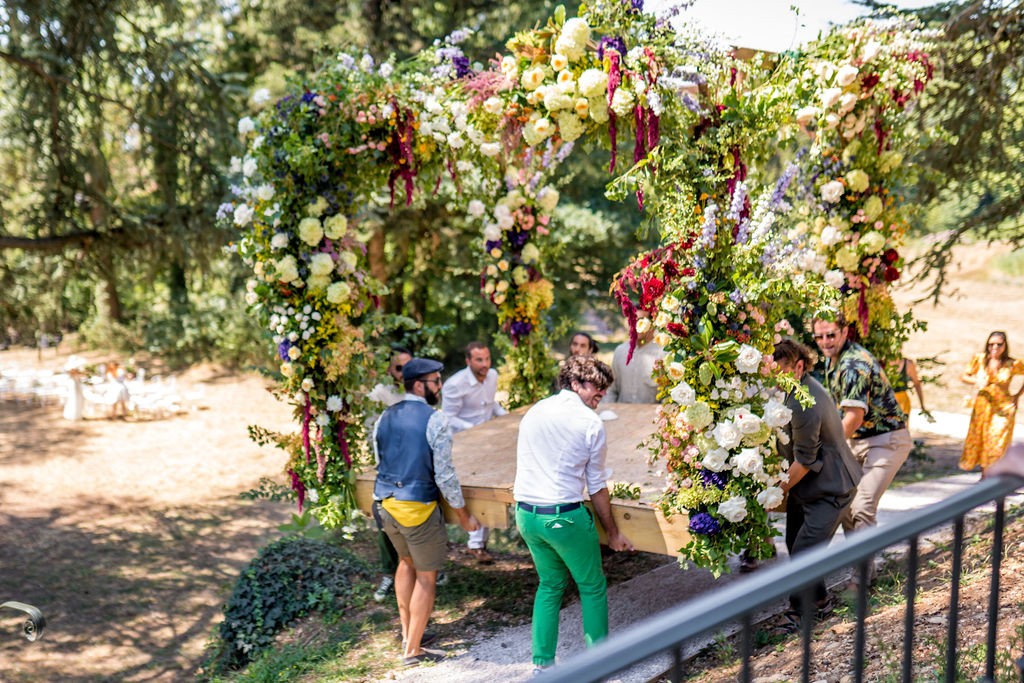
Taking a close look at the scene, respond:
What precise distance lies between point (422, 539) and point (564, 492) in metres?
1.25

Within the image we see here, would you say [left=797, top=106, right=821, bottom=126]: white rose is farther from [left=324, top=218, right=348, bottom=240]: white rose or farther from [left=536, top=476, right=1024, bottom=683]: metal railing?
[left=536, top=476, right=1024, bottom=683]: metal railing

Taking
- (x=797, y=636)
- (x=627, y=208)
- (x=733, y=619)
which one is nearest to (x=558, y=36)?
(x=797, y=636)

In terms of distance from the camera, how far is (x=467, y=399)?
7.61 metres

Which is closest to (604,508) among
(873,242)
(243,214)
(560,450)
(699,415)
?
(560,450)

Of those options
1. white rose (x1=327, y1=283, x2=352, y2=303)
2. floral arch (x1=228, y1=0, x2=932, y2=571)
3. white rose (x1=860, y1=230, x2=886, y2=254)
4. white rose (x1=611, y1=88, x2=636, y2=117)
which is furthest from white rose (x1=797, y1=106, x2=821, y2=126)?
white rose (x1=327, y1=283, x2=352, y2=303)

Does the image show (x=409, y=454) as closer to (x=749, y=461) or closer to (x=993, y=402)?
(x=749, y=461)

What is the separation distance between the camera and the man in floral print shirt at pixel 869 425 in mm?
5711

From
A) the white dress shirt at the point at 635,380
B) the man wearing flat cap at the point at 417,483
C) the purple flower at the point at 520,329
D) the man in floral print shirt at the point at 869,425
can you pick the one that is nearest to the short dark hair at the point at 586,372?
the man wearing flat cap at the point at 417,483

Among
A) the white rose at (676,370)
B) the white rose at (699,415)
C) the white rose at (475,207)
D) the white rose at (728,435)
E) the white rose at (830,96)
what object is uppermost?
the white rose at (830,96)

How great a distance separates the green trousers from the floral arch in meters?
0.55

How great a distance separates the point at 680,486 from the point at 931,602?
1542 mm

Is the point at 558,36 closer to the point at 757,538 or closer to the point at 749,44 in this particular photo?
the point at 749,44

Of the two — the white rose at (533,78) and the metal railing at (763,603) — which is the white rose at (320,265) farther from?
the metal railing at (763,603)

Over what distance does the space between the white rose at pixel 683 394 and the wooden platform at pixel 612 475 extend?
2.07 feet
